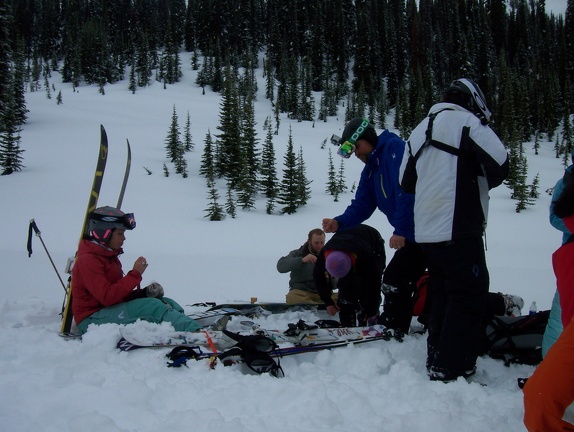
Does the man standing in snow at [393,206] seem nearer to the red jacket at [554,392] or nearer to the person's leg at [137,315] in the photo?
the person's leg at [137,315]

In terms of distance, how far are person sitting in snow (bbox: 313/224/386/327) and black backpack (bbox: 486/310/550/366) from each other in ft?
3.62

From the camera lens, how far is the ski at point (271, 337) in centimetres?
339

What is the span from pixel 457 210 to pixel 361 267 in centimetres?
162

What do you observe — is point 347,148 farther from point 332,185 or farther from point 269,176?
point 332,185

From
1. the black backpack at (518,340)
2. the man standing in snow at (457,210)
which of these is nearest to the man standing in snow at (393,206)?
the man standing in snow at (457,210)

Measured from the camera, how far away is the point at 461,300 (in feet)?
8.78

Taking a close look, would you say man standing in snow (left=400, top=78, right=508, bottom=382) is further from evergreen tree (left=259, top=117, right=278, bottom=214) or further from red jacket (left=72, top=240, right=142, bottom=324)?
evergreen tree (left=259, top=117, right=278, bottom=214)

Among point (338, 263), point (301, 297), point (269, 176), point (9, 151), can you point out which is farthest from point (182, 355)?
point (9, 151)

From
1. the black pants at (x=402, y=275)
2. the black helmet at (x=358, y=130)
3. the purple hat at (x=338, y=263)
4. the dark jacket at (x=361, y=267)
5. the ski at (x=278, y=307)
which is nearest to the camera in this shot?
the black pants at (x=402, y=275)

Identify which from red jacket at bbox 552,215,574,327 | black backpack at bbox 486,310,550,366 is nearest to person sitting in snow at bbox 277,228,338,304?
black backpack at bbox 486,310,550,366

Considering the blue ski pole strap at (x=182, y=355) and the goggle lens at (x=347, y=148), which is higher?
the goggle lens at (x=347, y=148)

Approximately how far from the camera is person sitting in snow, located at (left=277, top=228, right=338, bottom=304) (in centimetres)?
523

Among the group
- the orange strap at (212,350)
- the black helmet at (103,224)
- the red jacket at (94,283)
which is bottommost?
the orange strap at (212,350)

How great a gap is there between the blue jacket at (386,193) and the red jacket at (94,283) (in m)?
2.16
